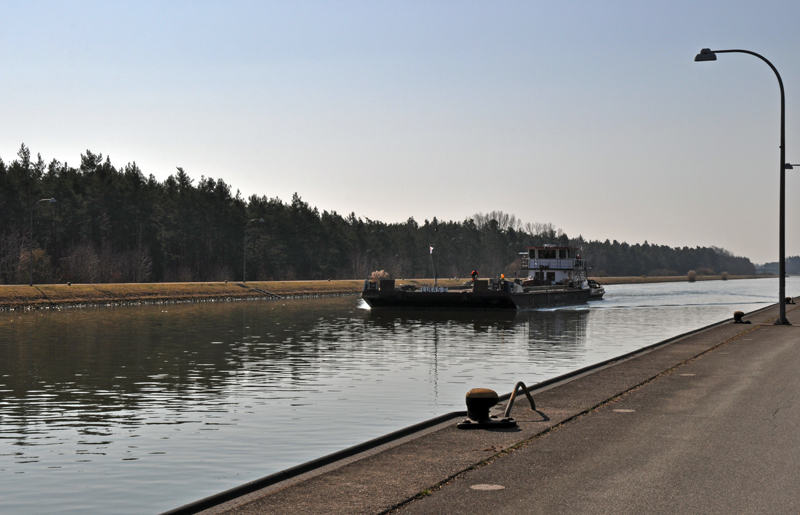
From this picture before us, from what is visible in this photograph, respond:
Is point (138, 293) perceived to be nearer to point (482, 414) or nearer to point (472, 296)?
point (472, 296)

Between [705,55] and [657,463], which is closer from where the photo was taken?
[657,463]

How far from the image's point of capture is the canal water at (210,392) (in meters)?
11.7

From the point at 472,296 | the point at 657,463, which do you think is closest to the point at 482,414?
the point at 657,463

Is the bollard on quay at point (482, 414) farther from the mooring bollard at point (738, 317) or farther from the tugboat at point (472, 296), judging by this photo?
the tugboat at point (472, 296)

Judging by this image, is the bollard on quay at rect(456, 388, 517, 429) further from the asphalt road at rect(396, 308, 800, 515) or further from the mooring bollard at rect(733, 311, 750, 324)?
the mooring bollard at rect(733, 311, 750, 324)

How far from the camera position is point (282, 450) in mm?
13312

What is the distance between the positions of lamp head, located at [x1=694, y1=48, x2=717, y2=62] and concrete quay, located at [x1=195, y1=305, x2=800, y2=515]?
17.9 meters

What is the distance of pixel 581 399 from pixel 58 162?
120 meters

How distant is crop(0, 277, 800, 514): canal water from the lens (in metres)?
11.7

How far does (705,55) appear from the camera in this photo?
1220 inches

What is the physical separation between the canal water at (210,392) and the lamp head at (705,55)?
40.4 ft

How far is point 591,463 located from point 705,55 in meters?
25.4

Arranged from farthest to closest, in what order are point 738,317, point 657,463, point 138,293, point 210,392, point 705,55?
1. point 138,293
2. point 738,317
3. point 705,55
4. point 210,392
5. point 657,463

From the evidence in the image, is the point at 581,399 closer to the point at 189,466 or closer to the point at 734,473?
the point at 734,473
